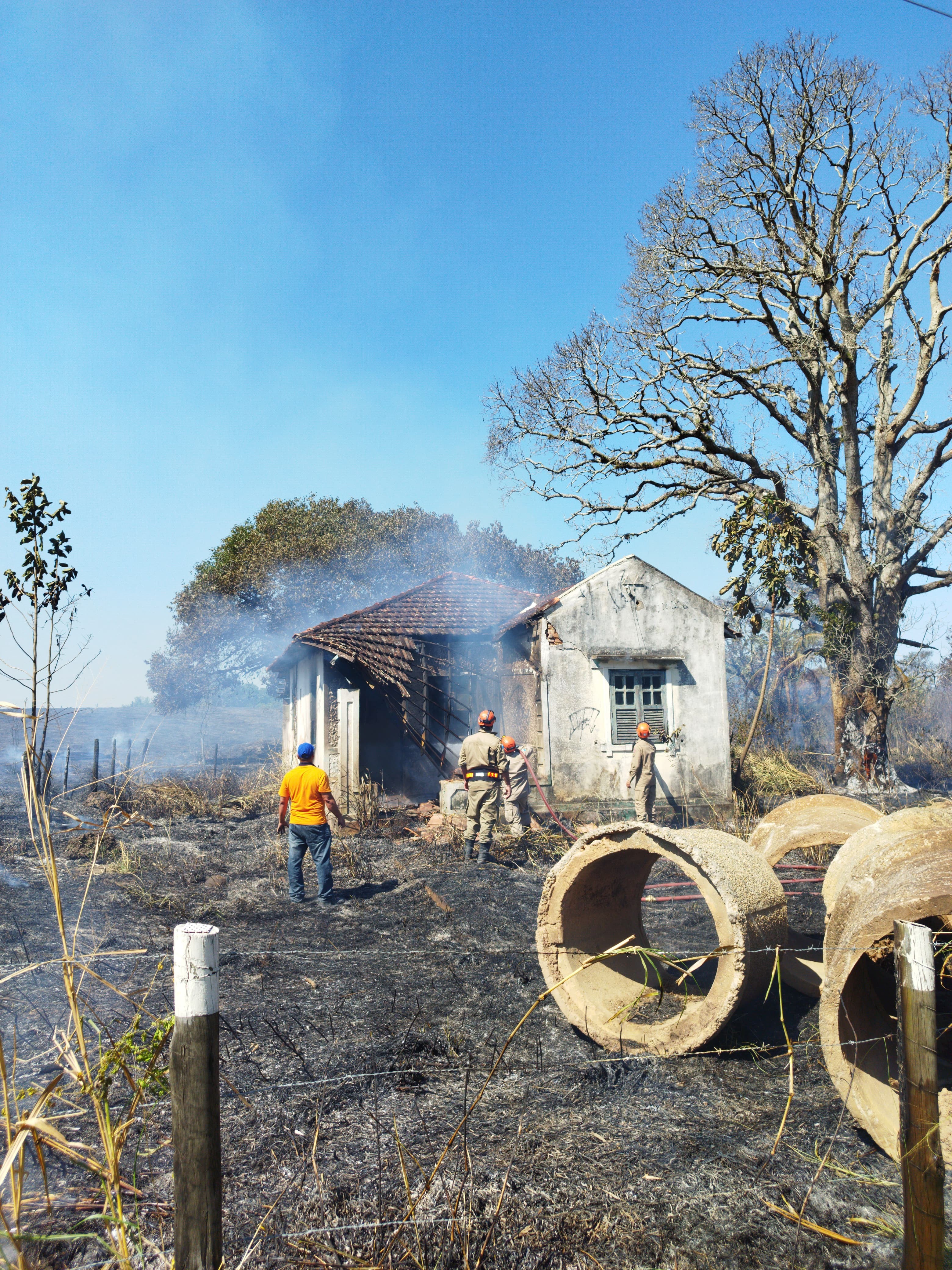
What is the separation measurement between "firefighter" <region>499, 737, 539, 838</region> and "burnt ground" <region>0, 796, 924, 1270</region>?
4.09 m

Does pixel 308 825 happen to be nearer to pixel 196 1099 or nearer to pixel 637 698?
pixel 196 1099

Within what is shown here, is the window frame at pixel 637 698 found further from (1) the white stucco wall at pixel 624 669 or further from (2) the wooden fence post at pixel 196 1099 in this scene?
(2) the wooden fence post at pixel 196 1099

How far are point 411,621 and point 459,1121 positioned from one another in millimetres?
11338

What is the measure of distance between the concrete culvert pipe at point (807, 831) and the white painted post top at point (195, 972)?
14.9ft

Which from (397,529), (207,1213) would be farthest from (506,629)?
(397,529)

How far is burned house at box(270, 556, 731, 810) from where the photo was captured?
1319 cm

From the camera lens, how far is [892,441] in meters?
15.7

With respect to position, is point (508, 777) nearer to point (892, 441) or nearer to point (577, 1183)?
point (577, 1183)

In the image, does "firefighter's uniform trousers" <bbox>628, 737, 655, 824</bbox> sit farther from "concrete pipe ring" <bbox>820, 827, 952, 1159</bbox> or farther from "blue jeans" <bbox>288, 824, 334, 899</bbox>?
"concrete pipe ring" <bbox>820, 827, 952, 1159</bbox>

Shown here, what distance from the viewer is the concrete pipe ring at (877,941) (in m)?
3.38

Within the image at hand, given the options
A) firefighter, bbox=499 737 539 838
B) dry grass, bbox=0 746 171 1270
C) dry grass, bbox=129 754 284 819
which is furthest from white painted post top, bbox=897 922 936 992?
dry grass, bbox=129 754 284 819

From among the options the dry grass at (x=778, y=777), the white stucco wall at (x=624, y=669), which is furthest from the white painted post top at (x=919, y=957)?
the dry grass at (x=778, y=777)

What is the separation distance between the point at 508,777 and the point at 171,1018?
8.73 metres

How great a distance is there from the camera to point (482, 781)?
387 inches
